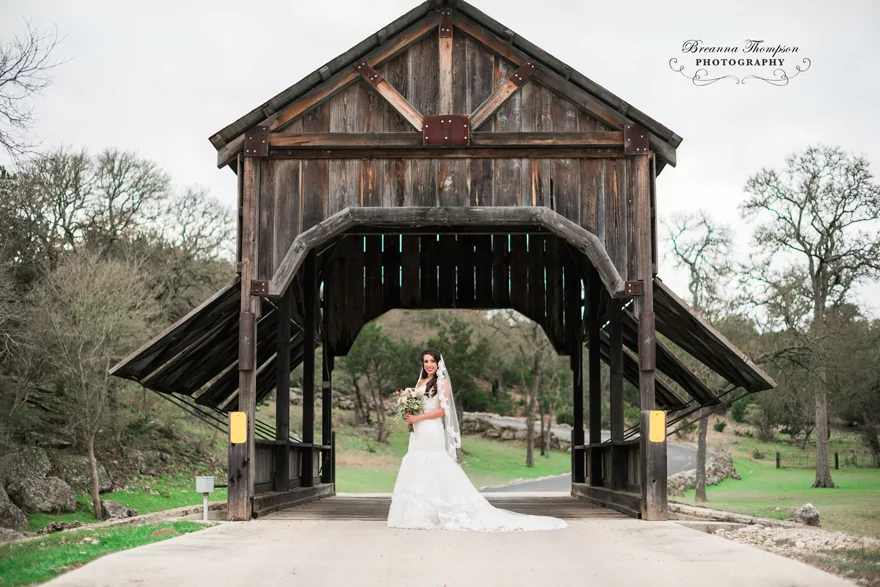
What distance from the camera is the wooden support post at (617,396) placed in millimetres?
14812

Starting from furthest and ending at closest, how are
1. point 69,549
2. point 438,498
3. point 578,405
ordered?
point 578,405 → point 438,498 → point 69,549

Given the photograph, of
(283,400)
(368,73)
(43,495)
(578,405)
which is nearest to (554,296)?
(578,405)

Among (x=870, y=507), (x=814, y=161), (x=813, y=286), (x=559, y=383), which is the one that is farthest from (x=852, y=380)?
(x=559, y=383)

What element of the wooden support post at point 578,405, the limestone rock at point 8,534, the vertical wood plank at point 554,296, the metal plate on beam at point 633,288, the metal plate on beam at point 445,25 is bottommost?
the limestone rock at point 8,534

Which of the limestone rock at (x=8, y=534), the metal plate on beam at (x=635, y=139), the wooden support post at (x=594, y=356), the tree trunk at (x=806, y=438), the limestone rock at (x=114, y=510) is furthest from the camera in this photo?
the tree trunk at (x=806, y=438)

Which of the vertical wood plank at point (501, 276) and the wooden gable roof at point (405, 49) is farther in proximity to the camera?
the vertical wood plank at point (501, 276)

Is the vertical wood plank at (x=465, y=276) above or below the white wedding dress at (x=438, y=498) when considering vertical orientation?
above

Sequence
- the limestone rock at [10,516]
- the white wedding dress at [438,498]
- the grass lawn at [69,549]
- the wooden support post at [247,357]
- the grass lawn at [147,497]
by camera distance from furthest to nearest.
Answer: the grass lawn at [147,497]
the limestone rock at [10,516]
the wooden support post at [247,357]
the white wedding dress at [438,498]
the grass lawn at [69,549]

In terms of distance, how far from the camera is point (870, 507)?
73.8 feet

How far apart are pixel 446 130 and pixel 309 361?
20.1ft

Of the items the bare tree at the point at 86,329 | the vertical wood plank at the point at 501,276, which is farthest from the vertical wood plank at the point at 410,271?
the bare tree at the point at 86,329

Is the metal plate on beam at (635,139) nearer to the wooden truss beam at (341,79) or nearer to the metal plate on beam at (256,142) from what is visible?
the wooden truss beam at (341,79)

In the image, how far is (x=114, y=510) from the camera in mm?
26078

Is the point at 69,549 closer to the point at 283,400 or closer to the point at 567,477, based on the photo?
the point at 283,400
